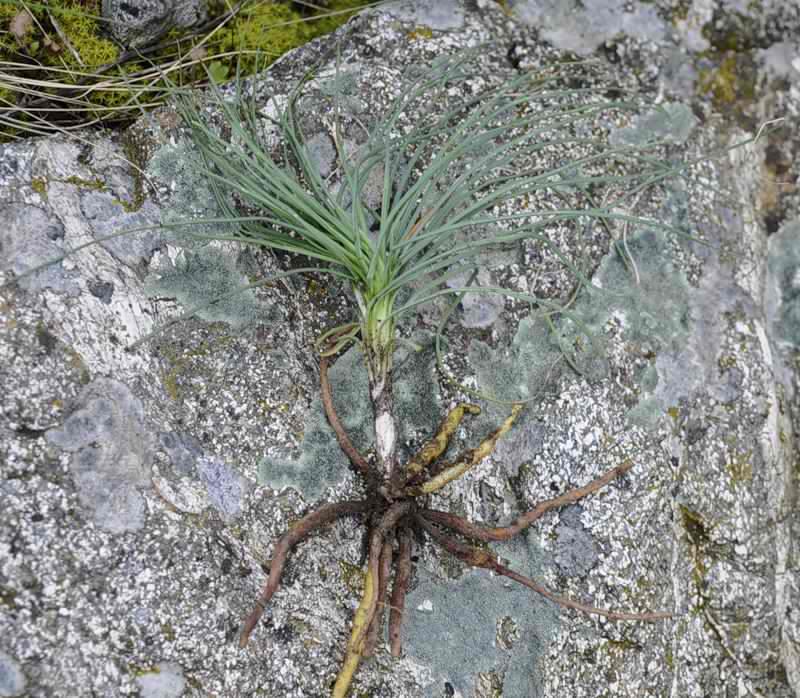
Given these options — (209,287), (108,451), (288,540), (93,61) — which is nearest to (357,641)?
(288,540)

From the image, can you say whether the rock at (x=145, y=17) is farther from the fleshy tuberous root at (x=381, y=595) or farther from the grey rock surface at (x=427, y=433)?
the fleshy tuberous root at (x=381, y=595)

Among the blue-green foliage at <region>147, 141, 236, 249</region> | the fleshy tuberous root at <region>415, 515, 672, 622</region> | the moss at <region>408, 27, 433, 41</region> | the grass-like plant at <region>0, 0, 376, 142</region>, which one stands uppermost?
the moss at <region>408, 27, 433, 41</region>

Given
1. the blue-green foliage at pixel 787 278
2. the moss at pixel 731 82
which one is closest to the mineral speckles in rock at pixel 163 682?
the blue-green foliage at pixel 787 278

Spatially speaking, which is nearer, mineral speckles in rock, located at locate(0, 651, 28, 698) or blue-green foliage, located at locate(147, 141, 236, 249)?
mineral speckles in rock, located at locate(0, 651, 28, 698)

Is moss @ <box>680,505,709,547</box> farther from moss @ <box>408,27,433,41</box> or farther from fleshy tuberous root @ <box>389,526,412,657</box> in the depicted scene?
moss @ <box>408,27,433,41</box>

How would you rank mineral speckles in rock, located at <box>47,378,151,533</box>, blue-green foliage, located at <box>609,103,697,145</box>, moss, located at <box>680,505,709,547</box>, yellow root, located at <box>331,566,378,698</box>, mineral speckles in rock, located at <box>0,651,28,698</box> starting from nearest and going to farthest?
1. mineral speckles in rock, located at <box>0,651,28,698</box>
2. mineral speckles in rock, located at <box>47,378,151,533</box>
3. yellow root, located at <box>331,566,378,698</box>
4. moss, located at <box>680,505,709,547</box>
5. blue-green foliage, located at <box>609,103,697,145</box>

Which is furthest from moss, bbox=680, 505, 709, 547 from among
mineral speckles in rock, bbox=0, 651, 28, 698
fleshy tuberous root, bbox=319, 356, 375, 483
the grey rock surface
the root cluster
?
mineral speckles in rock, bbox=0, 651, 28, 698
